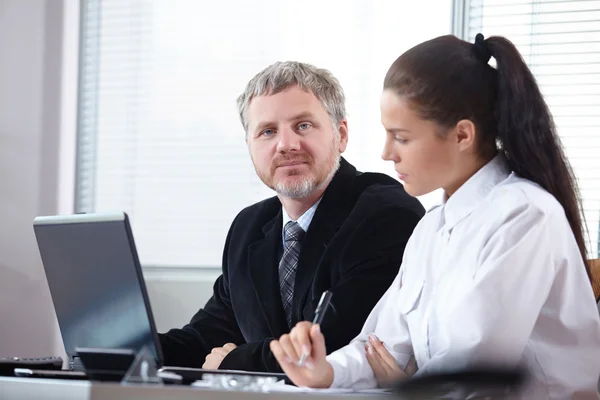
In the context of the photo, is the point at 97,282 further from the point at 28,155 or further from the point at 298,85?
the point at 28,155

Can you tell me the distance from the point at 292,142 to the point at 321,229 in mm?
244

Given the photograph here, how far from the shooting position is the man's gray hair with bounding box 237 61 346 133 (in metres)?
2.26

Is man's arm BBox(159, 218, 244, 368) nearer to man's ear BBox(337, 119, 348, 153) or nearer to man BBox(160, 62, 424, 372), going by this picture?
man BBox(160, 62, 424, 372)

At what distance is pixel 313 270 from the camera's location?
6.98 ft

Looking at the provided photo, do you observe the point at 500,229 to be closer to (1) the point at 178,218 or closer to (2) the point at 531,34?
(2) the point at 531,34

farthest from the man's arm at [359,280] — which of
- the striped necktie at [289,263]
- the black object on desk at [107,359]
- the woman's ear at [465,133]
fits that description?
the black object on desk at [107,359]

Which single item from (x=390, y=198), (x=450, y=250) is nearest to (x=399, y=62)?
(x=450, y=250)

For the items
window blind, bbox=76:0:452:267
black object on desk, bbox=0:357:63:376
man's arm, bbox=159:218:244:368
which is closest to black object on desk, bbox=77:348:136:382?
black object on desk, bbox=0:357:63:376

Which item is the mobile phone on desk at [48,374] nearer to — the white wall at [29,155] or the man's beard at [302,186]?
the man's beard at [302,186]

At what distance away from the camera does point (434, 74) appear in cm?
156

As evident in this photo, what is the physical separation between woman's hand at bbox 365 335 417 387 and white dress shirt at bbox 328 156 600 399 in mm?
14

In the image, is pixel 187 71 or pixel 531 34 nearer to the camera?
pixel 531 34

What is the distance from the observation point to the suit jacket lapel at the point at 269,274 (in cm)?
218

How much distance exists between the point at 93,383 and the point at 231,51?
2.80 meters
